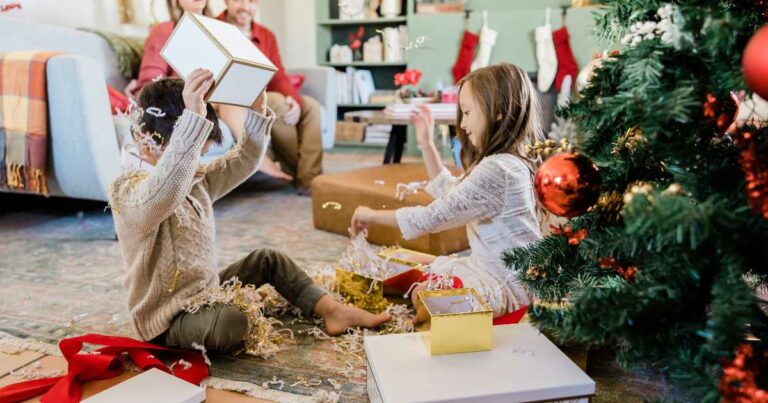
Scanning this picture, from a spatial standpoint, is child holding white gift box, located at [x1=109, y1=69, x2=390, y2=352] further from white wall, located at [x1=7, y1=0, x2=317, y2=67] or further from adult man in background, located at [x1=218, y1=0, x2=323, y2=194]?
white wall, located at [x1=7, y1=0, x2=317, y2=67]

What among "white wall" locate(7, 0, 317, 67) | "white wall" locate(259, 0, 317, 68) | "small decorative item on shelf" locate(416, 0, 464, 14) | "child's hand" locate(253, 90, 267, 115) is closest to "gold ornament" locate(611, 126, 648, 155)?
"child's hand" locate(253, 90, 267, 115)

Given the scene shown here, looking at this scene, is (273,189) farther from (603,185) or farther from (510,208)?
(603,185)

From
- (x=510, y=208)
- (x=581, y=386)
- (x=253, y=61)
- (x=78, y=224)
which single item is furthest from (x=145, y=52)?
(x=581, y=386)

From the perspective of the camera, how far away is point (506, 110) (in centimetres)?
124

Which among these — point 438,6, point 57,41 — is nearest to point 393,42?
point 438,6

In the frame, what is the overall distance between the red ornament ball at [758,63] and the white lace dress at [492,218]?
0.68 metres

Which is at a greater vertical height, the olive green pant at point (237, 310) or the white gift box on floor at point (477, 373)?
the white gift box on floor at point (477, 373)

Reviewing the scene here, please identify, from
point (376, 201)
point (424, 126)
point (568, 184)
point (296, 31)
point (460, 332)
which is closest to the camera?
point (568, 184)

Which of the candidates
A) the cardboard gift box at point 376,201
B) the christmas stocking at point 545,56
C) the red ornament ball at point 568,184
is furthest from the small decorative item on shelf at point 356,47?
the red ornament ball at point 568,184

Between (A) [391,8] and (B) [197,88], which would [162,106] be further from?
(A) [391,8]

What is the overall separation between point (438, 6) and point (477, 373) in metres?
3.83

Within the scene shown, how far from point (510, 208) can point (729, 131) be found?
0.59m

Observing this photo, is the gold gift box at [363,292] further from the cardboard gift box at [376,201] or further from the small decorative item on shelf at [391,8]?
the small decorative item on shelf at [391,8]

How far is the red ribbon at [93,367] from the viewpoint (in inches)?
38.6
